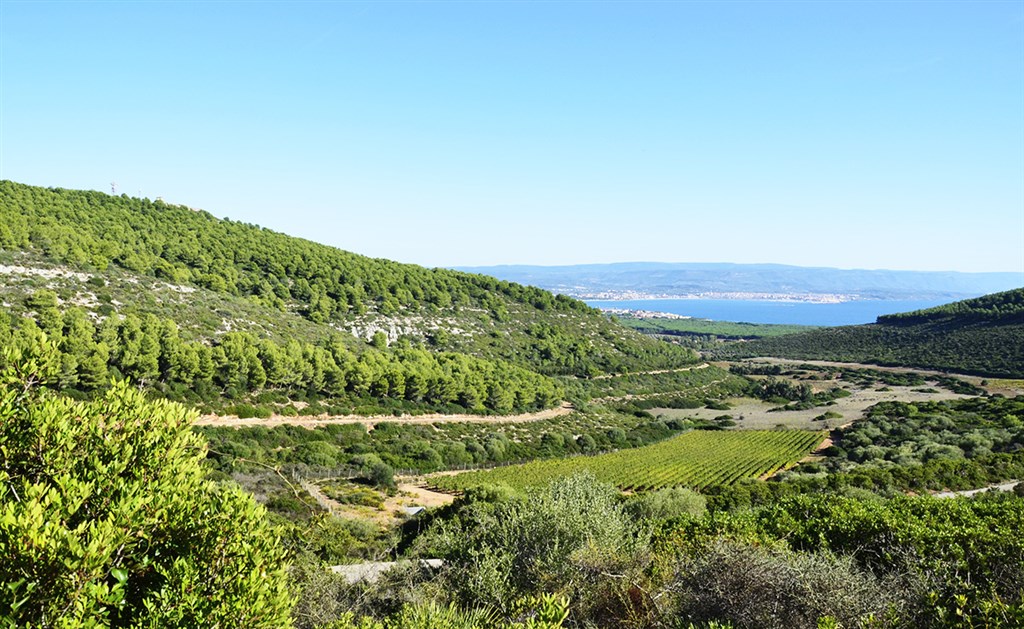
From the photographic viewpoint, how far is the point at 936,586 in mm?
9188

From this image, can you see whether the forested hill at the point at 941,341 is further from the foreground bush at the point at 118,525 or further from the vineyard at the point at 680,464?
the foreground bush at the point at 118,525

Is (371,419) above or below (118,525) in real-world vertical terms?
below

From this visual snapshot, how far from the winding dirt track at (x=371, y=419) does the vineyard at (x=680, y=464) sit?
1089cm

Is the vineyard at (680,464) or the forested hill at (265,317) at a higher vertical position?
the forested hill at (265,317)

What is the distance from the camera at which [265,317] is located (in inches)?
2293

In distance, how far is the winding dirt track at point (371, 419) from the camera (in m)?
38.8

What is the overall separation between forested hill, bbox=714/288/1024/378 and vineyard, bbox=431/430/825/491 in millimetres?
51860

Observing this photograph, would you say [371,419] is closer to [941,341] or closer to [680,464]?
[680,464]

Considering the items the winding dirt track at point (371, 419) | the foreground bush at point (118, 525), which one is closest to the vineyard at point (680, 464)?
the winding dirt track at point (371, 419)

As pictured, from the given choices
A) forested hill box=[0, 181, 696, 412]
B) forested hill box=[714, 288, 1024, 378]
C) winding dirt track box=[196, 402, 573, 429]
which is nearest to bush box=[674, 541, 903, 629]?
winding dirt track box=[196, 402, 573, 429]

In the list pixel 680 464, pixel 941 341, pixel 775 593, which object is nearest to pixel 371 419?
pixel 680 464

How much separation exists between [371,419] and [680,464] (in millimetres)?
25657

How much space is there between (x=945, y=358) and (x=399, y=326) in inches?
3551

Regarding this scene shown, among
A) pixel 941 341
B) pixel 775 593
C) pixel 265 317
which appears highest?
pixel 775 593
